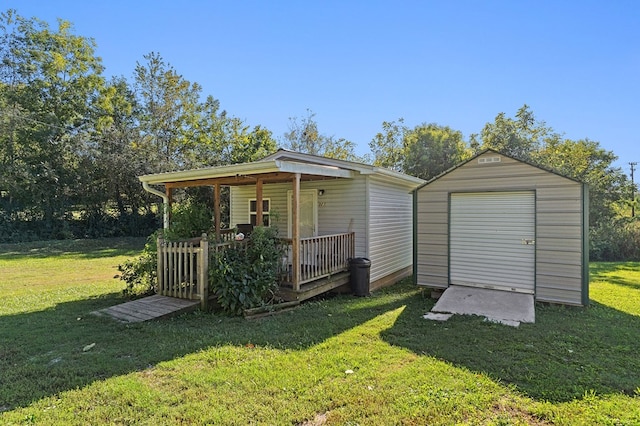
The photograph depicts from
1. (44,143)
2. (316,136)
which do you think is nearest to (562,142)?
(316,136)

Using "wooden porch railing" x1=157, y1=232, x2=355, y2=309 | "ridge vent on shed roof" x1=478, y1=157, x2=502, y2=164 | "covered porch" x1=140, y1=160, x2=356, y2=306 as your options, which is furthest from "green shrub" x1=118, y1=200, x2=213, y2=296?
"ridge vent on shed roof" x1=478, y1=157, x2=502, y2=164

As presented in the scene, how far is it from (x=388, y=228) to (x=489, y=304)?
132 inches

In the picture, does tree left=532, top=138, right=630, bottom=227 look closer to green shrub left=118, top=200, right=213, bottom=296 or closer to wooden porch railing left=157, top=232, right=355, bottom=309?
wooden porch railing left=157, top=232, right=355, bottom=309

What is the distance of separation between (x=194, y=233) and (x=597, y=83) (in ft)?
48.4

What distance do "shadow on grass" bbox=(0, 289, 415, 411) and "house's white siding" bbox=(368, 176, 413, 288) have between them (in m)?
2.17

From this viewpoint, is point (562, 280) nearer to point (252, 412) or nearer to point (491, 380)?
point (491, 380)

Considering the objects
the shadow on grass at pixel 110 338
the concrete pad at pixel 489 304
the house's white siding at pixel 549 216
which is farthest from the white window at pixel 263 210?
the concrete pad at pixel 489 304

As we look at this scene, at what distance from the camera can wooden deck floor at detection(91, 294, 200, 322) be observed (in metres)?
5.46

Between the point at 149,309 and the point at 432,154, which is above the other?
the point at 432,154

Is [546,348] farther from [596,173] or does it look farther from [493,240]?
[596,173]

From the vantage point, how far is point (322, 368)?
3.68 meters

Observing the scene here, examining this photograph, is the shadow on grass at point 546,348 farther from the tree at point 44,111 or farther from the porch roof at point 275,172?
A: the tree at point 44,111

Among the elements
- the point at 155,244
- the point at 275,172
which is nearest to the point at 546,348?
the point at 275,172

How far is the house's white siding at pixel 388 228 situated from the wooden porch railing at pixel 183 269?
3837 millimetres
